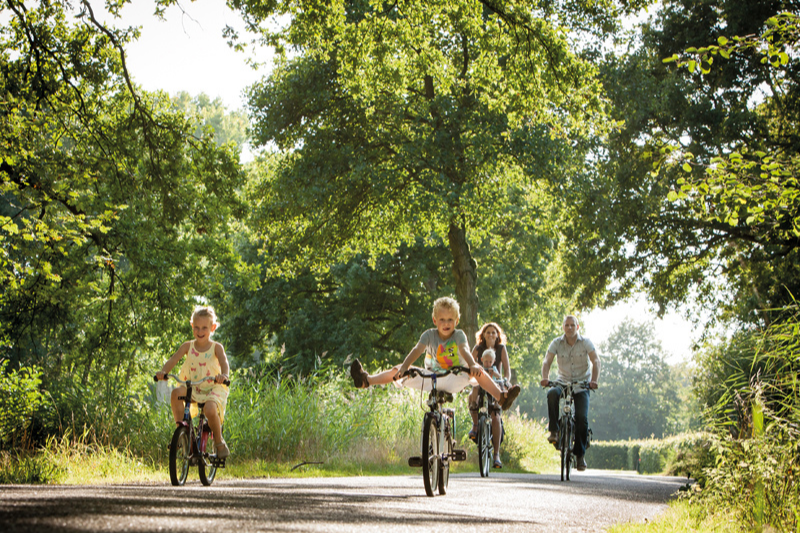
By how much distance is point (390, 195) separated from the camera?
21188mm

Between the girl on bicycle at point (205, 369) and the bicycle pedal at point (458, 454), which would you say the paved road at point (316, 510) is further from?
the girl on bicycle at point (205, 369)

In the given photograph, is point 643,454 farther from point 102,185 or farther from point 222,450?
point 222,450

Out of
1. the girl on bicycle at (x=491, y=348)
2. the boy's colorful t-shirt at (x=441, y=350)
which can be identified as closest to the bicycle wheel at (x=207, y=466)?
the boy's colorful t-shirt at (x=441, y=350)

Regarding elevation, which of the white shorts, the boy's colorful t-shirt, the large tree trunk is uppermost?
the large tree trunk

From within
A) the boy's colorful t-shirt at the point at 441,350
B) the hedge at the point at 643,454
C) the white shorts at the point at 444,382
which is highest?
the boy's colorful t-shirt at the point at 441,350

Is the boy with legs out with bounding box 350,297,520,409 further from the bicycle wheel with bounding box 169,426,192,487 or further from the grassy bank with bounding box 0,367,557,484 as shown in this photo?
the grassy bank with bounding box 0,367,557,484

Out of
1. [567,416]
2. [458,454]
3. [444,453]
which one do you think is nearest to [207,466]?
[444,453]

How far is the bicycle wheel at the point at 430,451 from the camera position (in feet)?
22.3

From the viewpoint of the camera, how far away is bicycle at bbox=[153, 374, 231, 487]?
7.49m

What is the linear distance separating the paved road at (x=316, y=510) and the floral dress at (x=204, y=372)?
3.52 feet

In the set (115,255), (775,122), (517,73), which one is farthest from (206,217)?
(775,122)

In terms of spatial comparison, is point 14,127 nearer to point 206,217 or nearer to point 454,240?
point 206,217

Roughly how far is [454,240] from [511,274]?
7512 mm

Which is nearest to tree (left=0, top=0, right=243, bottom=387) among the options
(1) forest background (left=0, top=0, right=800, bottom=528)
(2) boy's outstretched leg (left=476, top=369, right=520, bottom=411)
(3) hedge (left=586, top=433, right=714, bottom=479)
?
(1) forest background (left=0, top=0, right=800, bottom=528)
